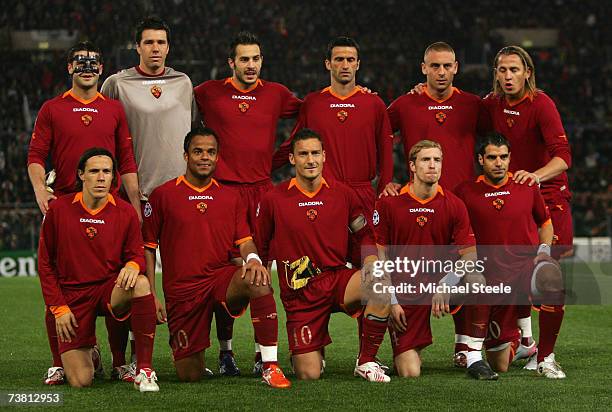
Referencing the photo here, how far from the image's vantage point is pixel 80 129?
6.54 metres

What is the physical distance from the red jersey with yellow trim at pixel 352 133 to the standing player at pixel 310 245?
0.47 metres

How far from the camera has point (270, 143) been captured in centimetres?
705

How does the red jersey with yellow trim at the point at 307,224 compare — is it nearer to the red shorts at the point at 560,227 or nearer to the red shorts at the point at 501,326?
the red shorts at the point at 501,326

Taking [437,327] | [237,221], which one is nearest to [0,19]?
[437,327]

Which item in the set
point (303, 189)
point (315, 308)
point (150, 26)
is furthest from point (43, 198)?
point (315, 308)

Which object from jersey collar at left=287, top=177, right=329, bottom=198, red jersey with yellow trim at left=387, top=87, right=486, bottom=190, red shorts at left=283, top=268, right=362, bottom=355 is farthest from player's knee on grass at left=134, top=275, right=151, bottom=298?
red jersey with yellow trim at left=387, top=87, right=486, bottom=190

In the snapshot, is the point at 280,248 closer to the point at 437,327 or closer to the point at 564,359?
the point at 564,359

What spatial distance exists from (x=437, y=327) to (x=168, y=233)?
3.68 meters

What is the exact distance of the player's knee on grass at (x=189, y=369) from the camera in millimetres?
6246

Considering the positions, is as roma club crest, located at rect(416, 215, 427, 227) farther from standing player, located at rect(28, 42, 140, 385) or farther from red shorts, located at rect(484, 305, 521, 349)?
standing player, located at rect(28, 42, 140, 385)

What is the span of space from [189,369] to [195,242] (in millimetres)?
796

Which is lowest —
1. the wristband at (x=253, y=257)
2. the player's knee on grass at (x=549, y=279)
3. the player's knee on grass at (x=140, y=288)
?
the player's knee on grass at (x=549, y=279)

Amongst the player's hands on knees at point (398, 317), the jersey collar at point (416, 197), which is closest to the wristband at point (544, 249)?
the jersey collar at point (416, 197)

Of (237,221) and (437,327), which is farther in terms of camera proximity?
(437,327)
